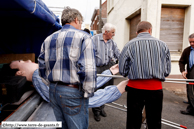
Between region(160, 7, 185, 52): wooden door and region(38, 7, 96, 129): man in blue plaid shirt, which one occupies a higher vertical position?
region(160, 7, 185, 52): wooden door

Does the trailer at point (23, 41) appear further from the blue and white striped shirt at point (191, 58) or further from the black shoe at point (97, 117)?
the blue and white striped shirt at point (191, 58)

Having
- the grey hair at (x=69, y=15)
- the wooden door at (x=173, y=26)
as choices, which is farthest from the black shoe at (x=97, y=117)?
the wooden door at (x=173, y=26)

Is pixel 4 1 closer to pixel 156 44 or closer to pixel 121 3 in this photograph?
pixel 156 44

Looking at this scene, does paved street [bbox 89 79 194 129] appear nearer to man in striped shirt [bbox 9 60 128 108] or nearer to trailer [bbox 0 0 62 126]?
man in striped shirt [bbox 9 60 128 108]

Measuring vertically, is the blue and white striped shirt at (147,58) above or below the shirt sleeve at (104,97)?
above

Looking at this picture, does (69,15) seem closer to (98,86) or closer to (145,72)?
(145,72)

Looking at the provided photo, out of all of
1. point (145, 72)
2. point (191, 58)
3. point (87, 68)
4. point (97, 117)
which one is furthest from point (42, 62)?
point (191, 58)

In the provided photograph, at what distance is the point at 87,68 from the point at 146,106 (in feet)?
3.25

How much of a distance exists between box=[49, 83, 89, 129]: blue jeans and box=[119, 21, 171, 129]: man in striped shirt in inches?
27.0

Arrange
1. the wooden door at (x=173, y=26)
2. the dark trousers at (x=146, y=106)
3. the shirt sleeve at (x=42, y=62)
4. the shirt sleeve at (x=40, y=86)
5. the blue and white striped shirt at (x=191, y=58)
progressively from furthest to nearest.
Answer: the wooden door at (x=173, y=26)
the blue and white striped shirt at (x=191, y=58)
the shirt sleeve at (x=40, y=86)
the dark trousers at (x=146, y=106)
the shirt sleeve at (x=42, y=62)

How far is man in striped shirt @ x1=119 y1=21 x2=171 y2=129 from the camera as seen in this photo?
1739 millimetres

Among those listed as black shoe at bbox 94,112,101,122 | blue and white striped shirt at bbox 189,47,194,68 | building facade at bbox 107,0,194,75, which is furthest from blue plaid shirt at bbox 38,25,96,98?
building facade at bbox 107,0,194,75

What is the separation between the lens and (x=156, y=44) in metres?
1.76

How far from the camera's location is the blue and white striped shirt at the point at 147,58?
5.68 feet
